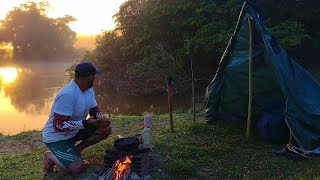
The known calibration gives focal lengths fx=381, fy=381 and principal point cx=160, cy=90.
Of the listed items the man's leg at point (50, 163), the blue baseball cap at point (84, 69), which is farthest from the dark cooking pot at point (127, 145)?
the blue baseball cap at point (84, 69)

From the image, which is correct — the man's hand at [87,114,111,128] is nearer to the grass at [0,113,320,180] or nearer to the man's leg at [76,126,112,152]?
the man's leg at [76,126,112,152]

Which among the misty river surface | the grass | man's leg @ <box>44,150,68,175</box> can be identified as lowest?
the misty river surface

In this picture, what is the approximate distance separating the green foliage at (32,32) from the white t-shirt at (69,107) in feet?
143

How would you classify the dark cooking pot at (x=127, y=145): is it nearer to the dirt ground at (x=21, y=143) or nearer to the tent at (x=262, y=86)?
the tent at (x=262, y=86)

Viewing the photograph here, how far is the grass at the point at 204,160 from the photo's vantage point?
482 centimetres

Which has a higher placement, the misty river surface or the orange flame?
the orange flame

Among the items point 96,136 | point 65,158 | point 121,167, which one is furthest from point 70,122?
point 121,167

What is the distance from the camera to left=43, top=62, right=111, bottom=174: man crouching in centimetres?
472

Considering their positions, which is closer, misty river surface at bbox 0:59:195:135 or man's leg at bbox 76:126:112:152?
man's leg at bbox 76:126:112:152

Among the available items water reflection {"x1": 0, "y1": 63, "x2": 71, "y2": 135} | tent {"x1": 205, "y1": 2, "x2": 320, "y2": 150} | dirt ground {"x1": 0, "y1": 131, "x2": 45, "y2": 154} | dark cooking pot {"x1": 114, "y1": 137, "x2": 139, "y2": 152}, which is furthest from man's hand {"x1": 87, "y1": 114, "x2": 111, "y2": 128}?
water reflection {"x1": 0, "y1": 63, "x2": 71, "y2": 135}

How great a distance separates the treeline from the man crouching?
10.3 metres

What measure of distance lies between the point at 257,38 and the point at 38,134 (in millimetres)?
5581

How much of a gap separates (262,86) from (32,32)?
1728 inches

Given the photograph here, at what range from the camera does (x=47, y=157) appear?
5023mm
